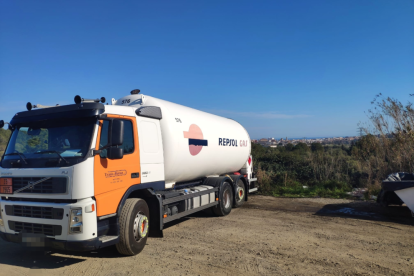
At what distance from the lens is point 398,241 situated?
6.92 meters

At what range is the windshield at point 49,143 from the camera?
17.1ft

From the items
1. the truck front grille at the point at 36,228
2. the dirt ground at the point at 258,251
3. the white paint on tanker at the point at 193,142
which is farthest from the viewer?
the white paint on tanker at the point at 193,142

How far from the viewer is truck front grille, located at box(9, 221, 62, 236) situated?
16.5 feet

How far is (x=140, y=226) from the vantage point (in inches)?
239

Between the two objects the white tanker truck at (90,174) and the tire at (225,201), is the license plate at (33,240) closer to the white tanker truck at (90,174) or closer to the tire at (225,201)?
the white tanker truck at (90,174)

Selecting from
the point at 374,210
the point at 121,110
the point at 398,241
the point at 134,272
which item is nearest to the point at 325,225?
the point at 398,241

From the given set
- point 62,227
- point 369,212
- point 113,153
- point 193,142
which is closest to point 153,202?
point 113,153

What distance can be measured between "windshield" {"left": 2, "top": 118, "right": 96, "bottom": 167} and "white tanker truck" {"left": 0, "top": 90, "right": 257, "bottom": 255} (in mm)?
19

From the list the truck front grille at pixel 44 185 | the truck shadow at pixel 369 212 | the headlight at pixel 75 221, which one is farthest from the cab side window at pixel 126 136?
the truck shadow at pixel 369 212

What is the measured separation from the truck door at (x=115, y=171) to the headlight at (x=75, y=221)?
0.32 metres

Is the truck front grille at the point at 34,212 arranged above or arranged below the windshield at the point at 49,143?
below

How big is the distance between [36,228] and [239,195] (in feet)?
25.0

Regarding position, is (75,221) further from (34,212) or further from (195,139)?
(195,139)

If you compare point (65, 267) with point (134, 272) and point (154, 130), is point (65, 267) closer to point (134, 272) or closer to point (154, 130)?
point (134, 272)
